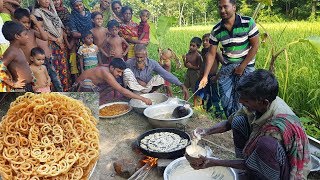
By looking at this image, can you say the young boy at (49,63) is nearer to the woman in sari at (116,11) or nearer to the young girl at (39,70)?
the young girl at (39,70)

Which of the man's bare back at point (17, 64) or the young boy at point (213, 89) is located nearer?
the man's bare back at point (17, 64)

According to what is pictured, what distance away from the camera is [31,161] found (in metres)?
1.95

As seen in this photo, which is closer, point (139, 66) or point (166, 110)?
point (166, 110)

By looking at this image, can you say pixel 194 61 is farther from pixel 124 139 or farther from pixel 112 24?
pixel 124 139

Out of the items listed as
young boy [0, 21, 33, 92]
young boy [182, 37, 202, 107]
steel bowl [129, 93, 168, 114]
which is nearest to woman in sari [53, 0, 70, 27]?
young boy [0, 21, 33, 92]

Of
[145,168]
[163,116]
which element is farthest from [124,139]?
[145,168]

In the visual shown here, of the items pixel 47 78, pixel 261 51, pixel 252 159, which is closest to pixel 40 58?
pixel 47 78

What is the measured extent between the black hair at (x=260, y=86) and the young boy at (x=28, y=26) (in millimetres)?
3151

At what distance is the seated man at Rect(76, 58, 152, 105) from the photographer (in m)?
4.73

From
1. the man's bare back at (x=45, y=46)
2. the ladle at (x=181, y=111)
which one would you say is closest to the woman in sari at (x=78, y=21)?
the man's bare back at (x=45, y=46)

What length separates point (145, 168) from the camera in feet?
11.1

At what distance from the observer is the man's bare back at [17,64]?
12.6ft

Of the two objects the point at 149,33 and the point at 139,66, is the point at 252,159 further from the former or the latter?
the point at 149,33

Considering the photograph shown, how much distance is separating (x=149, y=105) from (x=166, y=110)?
1.01 feet
